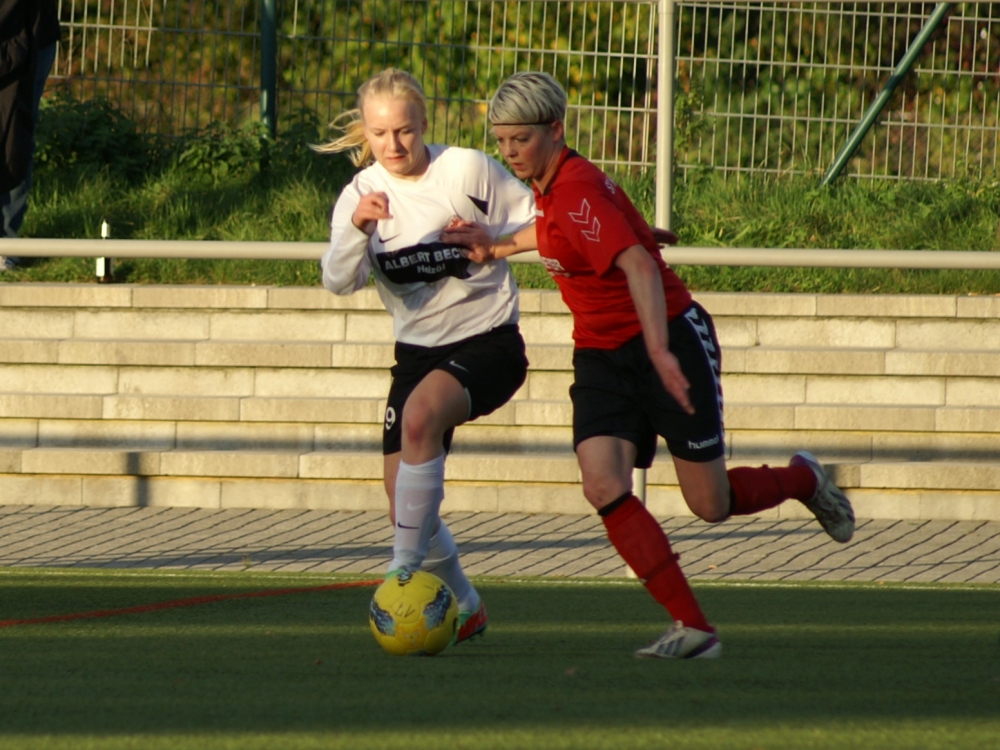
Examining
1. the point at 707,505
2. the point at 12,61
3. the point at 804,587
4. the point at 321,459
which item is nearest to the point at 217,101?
the point at 12,61

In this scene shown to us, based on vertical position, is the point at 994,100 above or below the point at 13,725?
above

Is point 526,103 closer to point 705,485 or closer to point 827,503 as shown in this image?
point 705,485

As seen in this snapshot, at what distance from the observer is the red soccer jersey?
3.84 meters

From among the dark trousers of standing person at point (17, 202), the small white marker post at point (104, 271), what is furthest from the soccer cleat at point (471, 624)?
the dark trousers of standing person at point (17, 202)

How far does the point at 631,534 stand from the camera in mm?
3934

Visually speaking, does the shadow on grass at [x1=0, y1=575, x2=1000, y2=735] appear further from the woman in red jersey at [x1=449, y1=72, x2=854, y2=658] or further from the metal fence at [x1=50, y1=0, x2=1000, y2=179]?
the metal fence at [x1=50, y1=0, x2=1000, y2=179]

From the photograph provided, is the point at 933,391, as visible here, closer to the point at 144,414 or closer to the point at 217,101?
the point at 144,414

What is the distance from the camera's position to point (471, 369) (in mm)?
4242

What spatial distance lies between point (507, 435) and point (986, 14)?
4.81m

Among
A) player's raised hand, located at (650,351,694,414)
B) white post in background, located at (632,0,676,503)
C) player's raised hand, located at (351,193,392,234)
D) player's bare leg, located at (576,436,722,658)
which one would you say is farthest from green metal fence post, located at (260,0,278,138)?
player's raised hand, located at (650,351,694,414)

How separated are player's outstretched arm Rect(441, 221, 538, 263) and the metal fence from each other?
15.0 ft

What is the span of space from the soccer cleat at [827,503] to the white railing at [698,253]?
1.13 meters

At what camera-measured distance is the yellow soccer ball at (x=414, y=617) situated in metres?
3.97

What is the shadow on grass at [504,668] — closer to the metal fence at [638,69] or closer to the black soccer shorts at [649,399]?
the black soccer shorts at [649,399]
